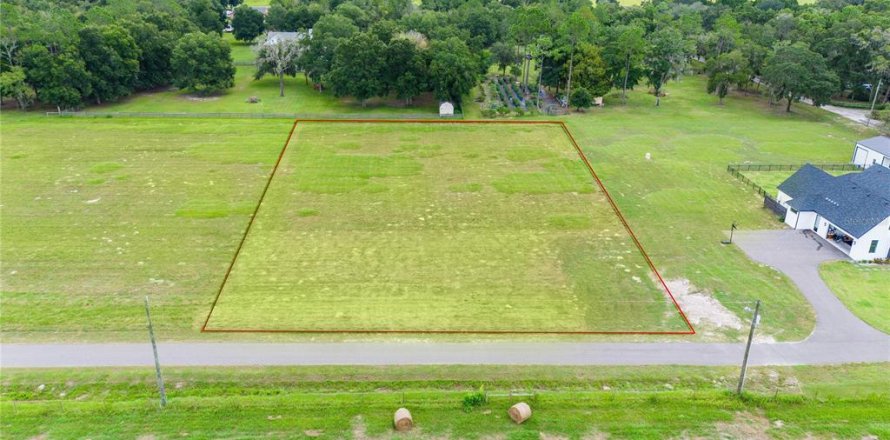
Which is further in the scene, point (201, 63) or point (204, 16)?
point (204, 16)

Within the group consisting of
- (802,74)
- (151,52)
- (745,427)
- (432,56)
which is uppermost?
(802,74)

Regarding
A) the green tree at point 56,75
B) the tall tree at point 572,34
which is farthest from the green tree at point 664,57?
the green tree at point 56,75

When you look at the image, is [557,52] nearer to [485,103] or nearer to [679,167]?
[485,103]

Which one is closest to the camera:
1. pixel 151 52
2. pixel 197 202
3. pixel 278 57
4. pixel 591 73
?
pixel 197 202

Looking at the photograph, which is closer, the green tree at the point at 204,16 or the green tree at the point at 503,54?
the green tree at the point at 503,54

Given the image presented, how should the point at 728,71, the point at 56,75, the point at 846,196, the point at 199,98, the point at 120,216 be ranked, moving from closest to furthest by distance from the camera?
the point at 846,196 < the point at 120,216 < the point at 56,75 < the point at 199,98 < the point at 728,71

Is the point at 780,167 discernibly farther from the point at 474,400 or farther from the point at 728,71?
the point at 474,400

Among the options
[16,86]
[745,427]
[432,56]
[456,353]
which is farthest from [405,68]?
[745,427]

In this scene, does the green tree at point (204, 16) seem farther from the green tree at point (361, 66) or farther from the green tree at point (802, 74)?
the green tree at point (802, 74)
